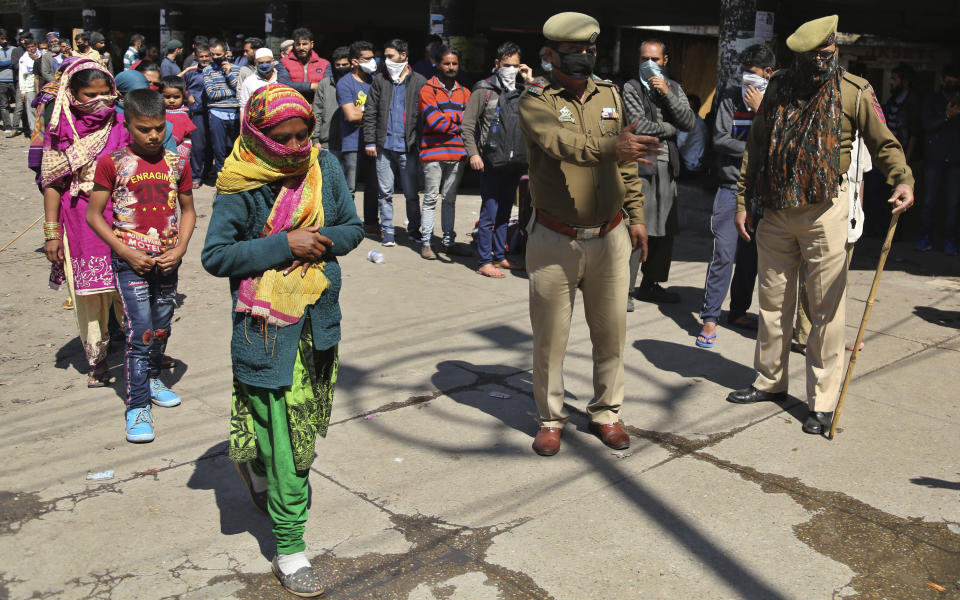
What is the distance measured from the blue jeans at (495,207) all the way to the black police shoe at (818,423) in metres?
3.93

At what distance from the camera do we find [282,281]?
3.30 metres

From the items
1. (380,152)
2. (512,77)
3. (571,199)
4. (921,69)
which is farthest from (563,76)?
(921,69)

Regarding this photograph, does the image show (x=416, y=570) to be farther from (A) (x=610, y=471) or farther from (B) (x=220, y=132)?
(B) (x=220, y=132)

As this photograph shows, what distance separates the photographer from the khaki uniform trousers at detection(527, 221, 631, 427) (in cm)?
443

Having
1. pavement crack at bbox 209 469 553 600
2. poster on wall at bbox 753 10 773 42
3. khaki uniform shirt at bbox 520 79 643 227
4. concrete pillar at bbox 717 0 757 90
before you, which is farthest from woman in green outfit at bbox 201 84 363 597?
poster on wall at bbox 753 10 773 42

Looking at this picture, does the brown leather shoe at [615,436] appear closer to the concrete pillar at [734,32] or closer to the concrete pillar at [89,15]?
the concrete pillar at [734,32]

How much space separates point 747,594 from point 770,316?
2.15m

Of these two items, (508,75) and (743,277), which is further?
(508,75)

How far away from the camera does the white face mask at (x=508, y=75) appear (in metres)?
8.08

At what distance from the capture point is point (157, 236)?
4.86m

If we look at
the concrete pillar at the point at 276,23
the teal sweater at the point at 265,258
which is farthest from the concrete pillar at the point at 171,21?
the teal sweater at the point at 265,258


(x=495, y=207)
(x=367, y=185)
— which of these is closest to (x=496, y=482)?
(x=495, y=207)

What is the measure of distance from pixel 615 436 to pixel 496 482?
0.73m

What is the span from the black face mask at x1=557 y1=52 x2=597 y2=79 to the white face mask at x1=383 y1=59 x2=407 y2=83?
500cm
